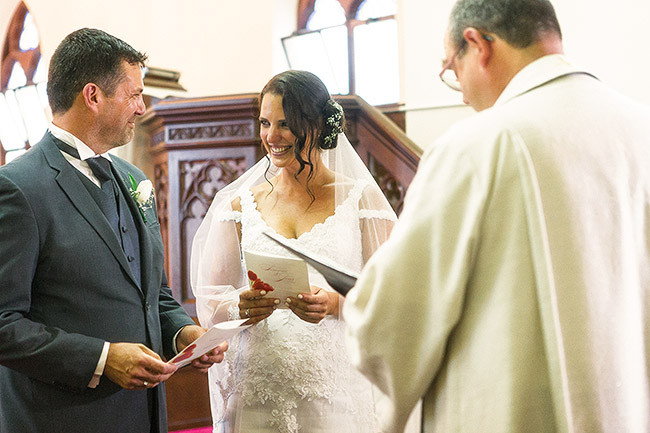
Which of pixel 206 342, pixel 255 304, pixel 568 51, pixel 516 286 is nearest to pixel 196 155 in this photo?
pixel 255 304

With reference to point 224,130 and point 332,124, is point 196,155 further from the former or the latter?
point 332,124

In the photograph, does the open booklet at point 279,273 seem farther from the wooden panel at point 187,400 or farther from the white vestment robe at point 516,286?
the wooden panel at point 187,400

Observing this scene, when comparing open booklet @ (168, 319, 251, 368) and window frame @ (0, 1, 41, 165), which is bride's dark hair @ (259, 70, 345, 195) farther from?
window frame @ (0, 1, 41, 165)

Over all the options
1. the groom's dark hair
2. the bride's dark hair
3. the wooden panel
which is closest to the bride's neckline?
the bride's dark hair

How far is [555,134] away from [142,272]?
1.51m

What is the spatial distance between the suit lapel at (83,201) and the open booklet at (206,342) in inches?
12.3

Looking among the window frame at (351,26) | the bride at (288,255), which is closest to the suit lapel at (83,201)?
the bride at (288,255)

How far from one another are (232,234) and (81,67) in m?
0.90

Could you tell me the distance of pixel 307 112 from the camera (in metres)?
2.93

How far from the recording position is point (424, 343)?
1.49 metres

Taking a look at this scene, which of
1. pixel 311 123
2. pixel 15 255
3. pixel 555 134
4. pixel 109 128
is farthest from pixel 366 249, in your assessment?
pixel 555 134

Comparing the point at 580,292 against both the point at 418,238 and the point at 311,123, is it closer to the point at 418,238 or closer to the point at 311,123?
the point at 418,238

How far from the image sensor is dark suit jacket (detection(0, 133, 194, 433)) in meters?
2.17

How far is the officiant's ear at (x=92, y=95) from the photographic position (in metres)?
2.45
